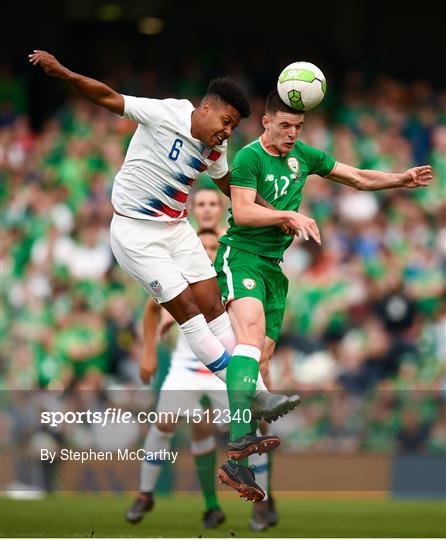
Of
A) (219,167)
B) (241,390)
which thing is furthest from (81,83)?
(241,390)

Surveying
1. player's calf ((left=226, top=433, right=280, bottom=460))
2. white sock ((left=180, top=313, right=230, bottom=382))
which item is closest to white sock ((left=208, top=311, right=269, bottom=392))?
white sock ((left=180, top=313, right=230, bottom=382))

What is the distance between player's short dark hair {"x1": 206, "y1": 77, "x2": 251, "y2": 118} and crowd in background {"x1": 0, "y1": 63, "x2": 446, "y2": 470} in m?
5.58

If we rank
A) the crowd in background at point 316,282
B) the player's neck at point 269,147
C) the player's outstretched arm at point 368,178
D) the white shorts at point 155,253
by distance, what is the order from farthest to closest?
the crowd in background at point 316,282
the player's outstretched arm at point 368,178
the player's neck at point 269,147
the white shorts at point 155,253

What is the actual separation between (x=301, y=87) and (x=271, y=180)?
0.72m

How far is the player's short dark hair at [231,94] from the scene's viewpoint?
903 centimetres

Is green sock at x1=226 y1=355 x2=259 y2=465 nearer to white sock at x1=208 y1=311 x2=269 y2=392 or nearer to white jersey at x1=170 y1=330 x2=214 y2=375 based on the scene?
white sock at x1=208 y1=311 x2=269 y2=392

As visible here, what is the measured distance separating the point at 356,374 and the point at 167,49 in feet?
26.9

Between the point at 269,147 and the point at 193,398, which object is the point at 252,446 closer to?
the point at 269,147

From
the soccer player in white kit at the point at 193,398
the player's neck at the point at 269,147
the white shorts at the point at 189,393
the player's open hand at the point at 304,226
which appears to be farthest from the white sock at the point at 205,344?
the white shorts at the point at 189,393

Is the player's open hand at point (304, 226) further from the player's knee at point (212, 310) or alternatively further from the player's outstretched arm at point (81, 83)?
the player's outstretched arm at point (81, 83)

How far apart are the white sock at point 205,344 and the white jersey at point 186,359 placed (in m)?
2.11

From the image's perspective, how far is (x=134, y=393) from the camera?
14.0 metres

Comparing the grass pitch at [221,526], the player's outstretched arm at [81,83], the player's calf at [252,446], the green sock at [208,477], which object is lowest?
the grass pitch at [221,526]

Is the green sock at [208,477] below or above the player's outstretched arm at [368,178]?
below
